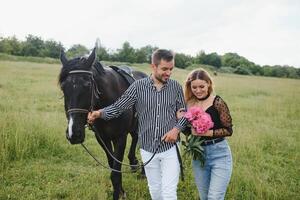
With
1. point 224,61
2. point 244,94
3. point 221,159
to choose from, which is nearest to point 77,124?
point 221,159

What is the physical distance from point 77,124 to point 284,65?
85725 mm

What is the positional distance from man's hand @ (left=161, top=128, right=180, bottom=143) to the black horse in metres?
0.87

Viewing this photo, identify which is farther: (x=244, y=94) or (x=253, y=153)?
(x=244, y=94)

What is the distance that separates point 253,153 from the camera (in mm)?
7312

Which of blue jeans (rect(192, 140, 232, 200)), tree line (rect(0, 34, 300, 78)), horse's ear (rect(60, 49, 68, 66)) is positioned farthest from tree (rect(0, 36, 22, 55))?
blue jeans (rect(192, 140, 232, 200))

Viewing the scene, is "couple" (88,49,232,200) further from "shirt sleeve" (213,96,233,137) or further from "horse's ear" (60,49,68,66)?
"horse's ear" (60,49,68,66)

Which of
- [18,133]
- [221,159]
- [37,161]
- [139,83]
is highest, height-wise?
[139,83]

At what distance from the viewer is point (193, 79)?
3711 mm

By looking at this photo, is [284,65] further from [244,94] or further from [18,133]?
[18,133]

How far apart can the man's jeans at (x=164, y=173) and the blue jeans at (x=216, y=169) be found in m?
0.34

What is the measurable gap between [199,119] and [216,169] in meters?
0.55

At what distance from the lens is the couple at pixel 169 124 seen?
3.46 m

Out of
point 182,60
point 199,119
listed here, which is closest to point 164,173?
point 199,119

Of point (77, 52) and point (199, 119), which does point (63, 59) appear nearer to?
point (199, 119)
